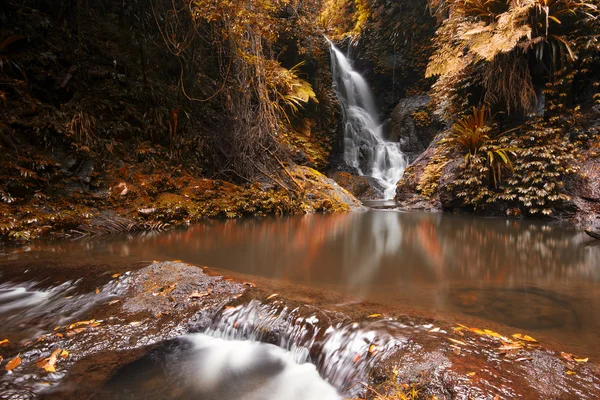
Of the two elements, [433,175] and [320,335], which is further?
[433,175]

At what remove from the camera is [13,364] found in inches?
Answer: 64.7

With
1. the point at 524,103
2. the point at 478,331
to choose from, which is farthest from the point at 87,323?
the point at 524,103

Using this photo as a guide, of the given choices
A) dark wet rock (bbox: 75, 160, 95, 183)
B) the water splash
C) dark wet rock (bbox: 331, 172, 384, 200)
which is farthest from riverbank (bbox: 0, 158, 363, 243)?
dark wet rock (bbox: 331, 172, 384, 200)

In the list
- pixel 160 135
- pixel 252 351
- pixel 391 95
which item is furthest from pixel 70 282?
pixel 391 95

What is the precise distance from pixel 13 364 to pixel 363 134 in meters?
15.2

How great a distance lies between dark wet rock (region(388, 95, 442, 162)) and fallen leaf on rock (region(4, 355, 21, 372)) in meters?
15.0

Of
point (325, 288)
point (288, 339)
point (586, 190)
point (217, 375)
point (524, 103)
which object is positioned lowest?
point (217, 375)

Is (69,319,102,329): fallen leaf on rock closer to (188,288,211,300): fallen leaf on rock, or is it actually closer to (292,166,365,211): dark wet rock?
(188,288,211,300): fallen leaf on rock

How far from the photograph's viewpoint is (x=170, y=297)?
2.41m

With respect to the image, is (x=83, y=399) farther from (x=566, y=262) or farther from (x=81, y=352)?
(x=566, y=262)

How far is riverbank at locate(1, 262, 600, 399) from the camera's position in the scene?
143 centimetres

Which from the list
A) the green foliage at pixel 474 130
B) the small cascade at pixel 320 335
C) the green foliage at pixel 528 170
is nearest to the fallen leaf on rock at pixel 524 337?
the small cascade at pixel 320 335

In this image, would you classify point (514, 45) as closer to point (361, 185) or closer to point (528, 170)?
point (528, 170)

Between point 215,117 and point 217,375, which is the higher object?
point 215,117
